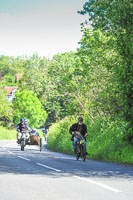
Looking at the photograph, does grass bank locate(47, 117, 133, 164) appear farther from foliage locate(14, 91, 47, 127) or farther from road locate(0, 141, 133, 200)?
foliage locate(14, 91, 47, 127)

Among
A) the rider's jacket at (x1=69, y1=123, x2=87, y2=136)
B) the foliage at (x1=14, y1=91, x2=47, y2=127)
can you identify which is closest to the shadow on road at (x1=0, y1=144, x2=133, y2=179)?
the rider's jacket at (x1=69, y1=123, x2=87, y2=136)

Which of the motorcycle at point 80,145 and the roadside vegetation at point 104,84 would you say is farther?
the motorcycle at point 80,145

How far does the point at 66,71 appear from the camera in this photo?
30.6 m

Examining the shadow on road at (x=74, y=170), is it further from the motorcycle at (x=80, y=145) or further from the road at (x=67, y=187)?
the motorcycle at (x=80, y=145)

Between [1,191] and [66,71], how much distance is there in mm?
23487

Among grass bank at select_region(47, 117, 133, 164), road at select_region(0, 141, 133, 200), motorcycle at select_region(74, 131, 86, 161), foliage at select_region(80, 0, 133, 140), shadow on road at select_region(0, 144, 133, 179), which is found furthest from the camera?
grass bank at select_region(47, 117, 133, 164)

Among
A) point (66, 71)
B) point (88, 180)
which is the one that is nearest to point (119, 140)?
point (88, 180)

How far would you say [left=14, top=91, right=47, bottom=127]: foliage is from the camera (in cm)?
7744

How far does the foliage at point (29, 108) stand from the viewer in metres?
77.4

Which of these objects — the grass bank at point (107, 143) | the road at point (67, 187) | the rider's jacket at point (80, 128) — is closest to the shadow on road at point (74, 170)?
the road at point (67, 187)

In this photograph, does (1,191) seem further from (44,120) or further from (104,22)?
(44,120)

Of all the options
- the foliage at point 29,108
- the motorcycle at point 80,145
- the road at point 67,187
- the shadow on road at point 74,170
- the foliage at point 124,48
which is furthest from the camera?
the foliage at point 29,108

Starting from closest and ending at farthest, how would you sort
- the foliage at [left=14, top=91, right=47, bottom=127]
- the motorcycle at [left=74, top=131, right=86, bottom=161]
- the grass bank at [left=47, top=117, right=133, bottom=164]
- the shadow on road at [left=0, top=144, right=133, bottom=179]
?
the shadow on road at [left=0, top=144, right=133, bottom=179], the motorcycle at [left=74, top=131, right=86, bottom=161], the grass bank at [left=47, top=117, right=133, bottom=164], the foliage at [left=14, top=91, right=47, bottom=127]

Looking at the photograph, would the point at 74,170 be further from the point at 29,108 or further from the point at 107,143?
the point at 29,108
